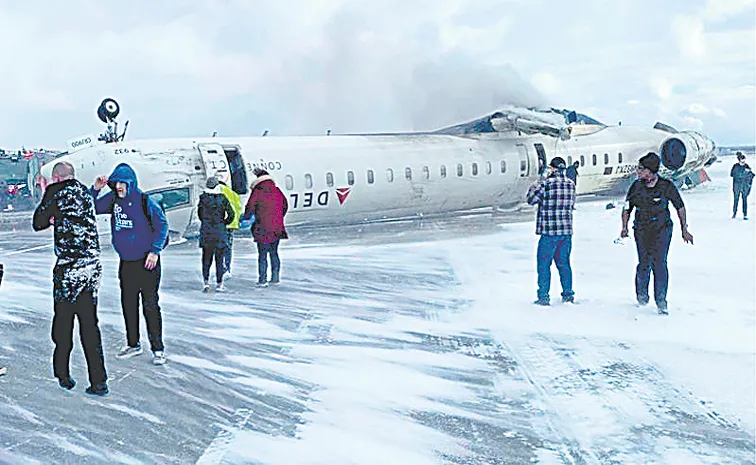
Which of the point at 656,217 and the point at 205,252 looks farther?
the point at 205,252

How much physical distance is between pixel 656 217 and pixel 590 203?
1464 cm

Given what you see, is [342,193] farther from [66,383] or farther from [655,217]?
[66,383]

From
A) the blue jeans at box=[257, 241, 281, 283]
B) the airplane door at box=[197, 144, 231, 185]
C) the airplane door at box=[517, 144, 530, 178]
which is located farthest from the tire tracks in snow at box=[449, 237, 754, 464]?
the airplane door at box=[517, 144, 530, 178]

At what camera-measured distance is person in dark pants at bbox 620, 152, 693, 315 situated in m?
7.85

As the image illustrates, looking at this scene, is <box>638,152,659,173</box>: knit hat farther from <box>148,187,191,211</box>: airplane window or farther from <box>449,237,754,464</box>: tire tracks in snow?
<box>148,187,191,211</box>: airplane window

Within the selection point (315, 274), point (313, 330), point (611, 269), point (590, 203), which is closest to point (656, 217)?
point (611, 269)

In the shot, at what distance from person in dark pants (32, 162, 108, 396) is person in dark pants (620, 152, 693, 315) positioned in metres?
5.45

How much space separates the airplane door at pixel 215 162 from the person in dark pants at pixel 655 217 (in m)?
8.56

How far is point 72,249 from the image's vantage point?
5.40 meters

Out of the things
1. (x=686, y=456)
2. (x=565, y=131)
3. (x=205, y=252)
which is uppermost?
(x=565, y=131)

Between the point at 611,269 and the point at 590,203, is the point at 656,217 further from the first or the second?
the point at 590,203

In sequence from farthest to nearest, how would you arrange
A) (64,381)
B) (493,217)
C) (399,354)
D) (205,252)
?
1. (493,217)
2. (205,252)
3. (399,354)
4. (64,381)

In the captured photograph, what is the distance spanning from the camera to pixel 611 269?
10.9 meters

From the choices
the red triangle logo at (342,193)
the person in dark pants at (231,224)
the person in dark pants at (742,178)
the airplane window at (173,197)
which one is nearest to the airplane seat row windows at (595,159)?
the person in dark pants at (742,178)
